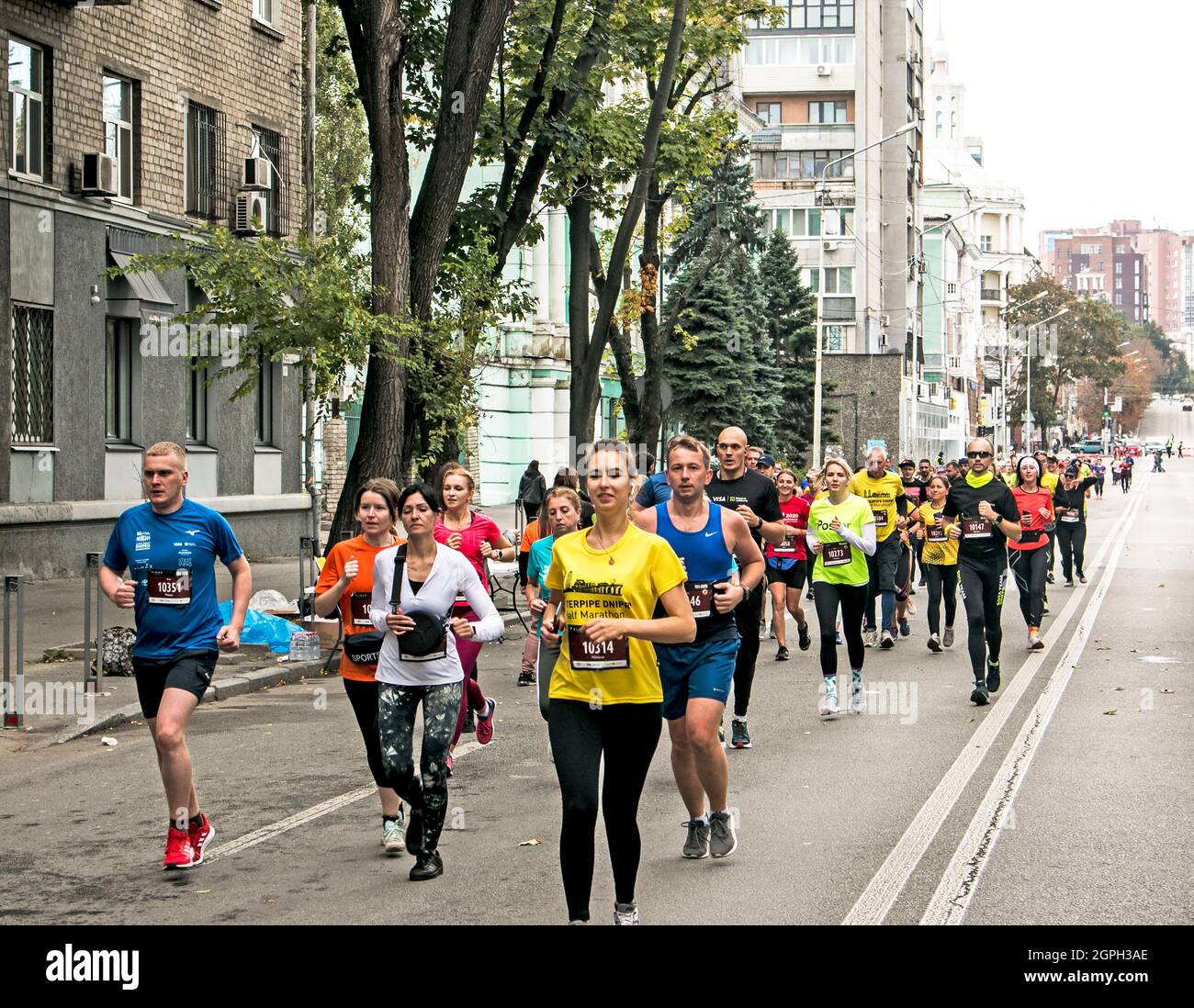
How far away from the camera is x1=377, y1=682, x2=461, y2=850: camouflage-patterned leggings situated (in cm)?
730

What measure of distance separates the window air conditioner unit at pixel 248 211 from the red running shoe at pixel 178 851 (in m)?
20.0

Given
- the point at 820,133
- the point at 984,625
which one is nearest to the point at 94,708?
the point at 984,625

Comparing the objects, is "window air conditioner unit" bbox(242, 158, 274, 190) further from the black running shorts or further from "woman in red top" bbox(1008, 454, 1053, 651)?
the black running shorts

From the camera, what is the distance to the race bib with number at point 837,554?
40.4 feet

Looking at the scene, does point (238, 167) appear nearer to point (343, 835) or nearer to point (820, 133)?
point (343, 835)

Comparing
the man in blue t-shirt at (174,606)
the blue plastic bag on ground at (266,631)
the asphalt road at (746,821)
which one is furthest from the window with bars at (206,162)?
the man in blue t-shirt at (174,606)

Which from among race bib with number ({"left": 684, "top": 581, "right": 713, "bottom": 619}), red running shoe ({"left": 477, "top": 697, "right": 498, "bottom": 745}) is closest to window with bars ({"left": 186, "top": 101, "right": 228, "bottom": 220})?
red running shoe ({"left": 477, "top": 697, "right": 498, "bottom": 745})

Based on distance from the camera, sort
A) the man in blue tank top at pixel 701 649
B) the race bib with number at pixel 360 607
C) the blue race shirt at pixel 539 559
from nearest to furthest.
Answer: the man in blue tank top at pixel 701 649
the race bib with number at pixel 360 607
the blue race shirt at pixel 539 559

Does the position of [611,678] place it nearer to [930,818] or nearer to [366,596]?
[366,596]

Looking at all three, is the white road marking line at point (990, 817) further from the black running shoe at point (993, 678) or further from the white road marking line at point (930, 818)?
the black running shoe at point (993, 678)

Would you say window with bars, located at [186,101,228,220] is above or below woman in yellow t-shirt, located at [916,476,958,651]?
above

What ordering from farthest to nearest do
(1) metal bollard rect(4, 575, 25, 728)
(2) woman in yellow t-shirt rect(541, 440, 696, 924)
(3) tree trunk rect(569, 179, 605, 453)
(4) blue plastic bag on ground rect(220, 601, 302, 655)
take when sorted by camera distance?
1. (3) tree trunk rect(569, 179, 605, 453)
2. (4) blue plastic bag on ground rect(220, 601, 302, 655)
3. (1) metal bollard rect(4, 575, 25, 728)
4. (2) woman in yellow t-shirt rect(541, 440, 696, 924)

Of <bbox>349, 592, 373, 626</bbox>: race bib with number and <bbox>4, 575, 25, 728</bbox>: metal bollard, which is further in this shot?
<bbox>4, 575, 25, 728</bbox>: metal bollard

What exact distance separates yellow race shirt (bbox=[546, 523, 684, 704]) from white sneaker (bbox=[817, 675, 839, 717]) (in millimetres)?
6212
